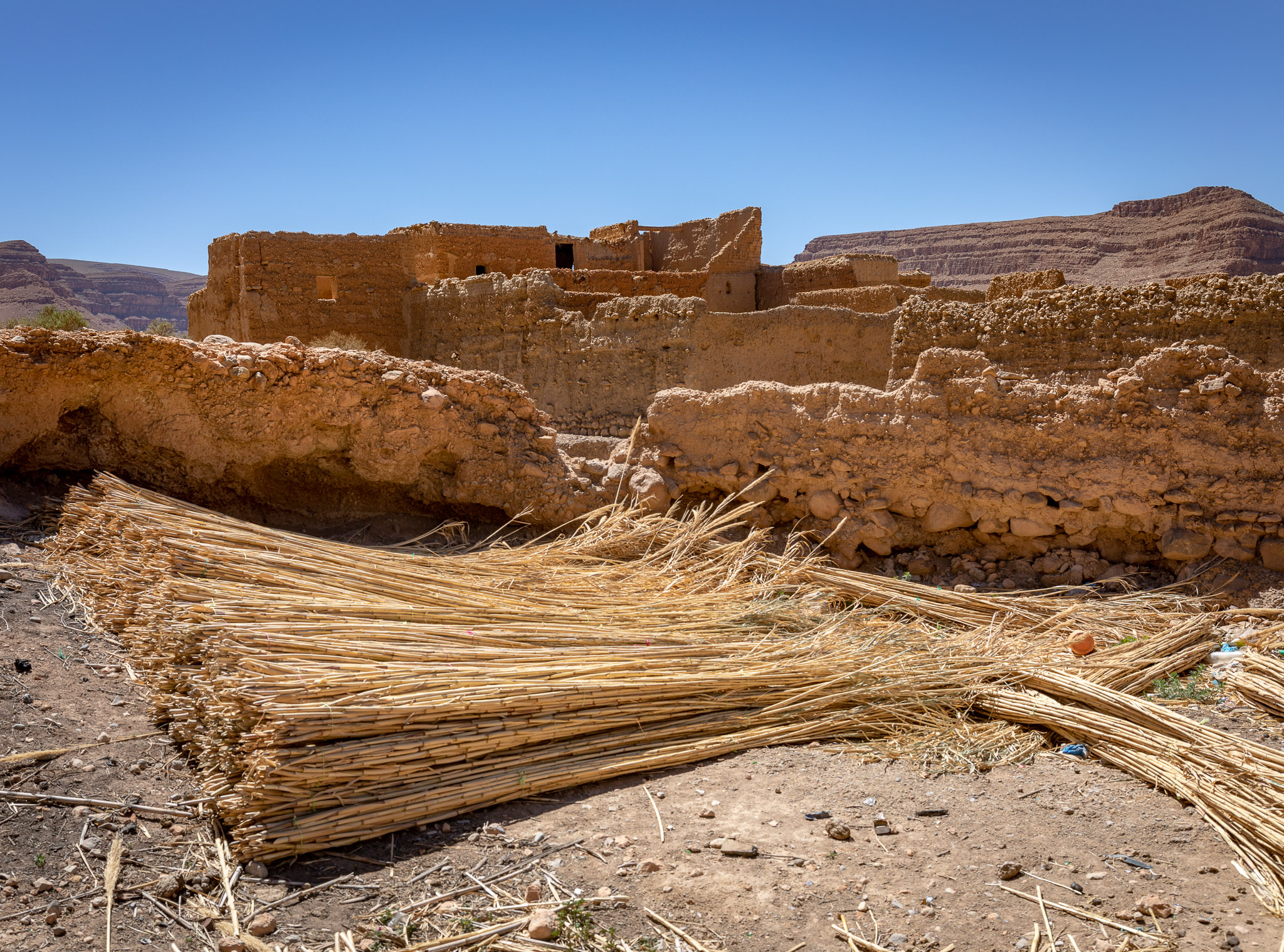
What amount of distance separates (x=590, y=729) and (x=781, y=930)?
94 cm

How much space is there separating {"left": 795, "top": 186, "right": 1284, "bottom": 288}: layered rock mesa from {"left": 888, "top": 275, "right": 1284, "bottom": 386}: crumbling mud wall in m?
35.8

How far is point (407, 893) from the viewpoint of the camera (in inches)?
90.3

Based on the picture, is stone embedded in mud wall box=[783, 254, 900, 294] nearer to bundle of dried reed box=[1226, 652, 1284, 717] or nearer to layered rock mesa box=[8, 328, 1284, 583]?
layered rock mesa box=[8, 328, 1284, 583]

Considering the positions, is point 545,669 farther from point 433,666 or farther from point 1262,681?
point 1262,681

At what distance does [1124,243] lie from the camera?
49.6m

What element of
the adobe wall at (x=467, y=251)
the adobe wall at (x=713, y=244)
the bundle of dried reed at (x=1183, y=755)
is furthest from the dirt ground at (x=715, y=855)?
the adobe wall at (x=713, y=244)

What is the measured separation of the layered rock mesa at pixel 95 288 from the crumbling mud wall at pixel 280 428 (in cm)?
4191

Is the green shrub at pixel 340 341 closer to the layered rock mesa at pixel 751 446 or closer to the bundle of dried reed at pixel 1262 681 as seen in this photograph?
the layered rock mesa at pixel 751 446

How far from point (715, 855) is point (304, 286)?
1316cm

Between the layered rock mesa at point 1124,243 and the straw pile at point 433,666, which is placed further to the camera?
the layered rock mesa at point 1124,243

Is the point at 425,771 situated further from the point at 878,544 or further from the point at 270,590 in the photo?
the point at 878,544

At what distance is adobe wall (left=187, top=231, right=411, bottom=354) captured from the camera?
44.2ft

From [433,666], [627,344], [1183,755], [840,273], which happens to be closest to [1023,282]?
[627,344]

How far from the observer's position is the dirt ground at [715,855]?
7.04 feet
